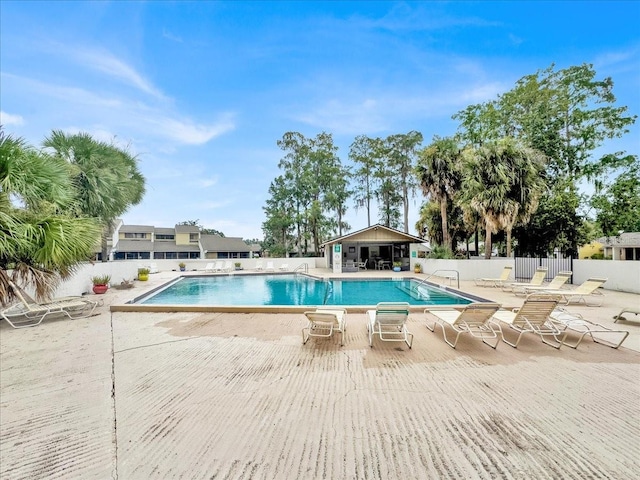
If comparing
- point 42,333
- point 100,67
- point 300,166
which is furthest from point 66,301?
point 300,166

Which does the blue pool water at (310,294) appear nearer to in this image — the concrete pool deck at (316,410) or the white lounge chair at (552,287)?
the white lounge chair at (552,287)

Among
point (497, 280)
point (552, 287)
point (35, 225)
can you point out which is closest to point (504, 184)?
point (497, 280)

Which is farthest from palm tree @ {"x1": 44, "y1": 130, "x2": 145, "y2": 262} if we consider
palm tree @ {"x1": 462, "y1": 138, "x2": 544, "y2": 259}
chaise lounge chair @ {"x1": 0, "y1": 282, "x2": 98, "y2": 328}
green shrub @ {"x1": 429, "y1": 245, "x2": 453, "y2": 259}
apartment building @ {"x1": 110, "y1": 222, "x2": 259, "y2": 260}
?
apartment building @ {"x1": 110, "y1": 222, "x2": 259, "y2": 260}

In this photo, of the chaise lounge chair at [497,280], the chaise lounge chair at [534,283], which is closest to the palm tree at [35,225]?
the chaise lounge chair at [534,283]

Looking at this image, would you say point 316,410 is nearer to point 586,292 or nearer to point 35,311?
point 35,311

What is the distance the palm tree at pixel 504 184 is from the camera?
46.8ft

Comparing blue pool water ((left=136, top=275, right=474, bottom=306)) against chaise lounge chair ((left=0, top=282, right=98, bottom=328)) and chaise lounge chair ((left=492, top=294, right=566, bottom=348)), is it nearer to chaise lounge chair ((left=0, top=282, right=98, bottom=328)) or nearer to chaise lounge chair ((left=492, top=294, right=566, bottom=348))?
chaise lounge chair ((left=0, top=282, right=98, bottom=328))

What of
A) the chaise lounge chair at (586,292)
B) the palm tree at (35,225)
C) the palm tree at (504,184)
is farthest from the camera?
the palm tree at (504,184)

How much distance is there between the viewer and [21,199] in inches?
225

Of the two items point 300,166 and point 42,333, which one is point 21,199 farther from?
point 300,166

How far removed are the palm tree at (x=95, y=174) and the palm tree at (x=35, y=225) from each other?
6292 millimetres

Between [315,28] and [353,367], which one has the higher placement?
[315,28]

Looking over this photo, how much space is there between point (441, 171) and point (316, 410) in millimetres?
18731

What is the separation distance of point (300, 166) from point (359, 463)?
30.2m
